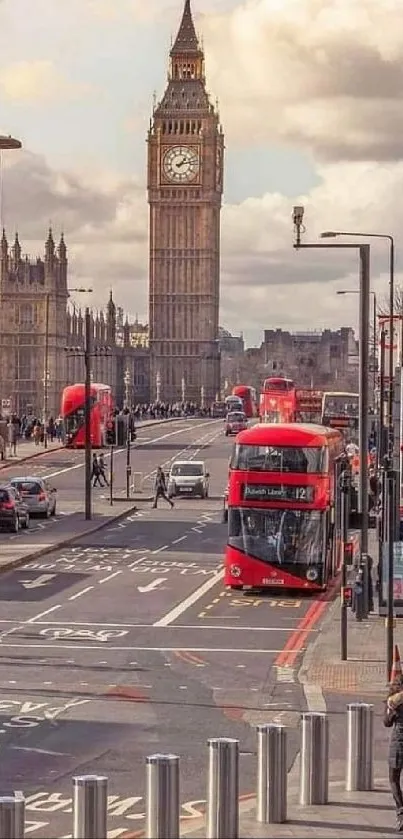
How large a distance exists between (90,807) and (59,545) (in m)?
35.2

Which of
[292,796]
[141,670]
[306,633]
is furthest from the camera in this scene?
[306,633]

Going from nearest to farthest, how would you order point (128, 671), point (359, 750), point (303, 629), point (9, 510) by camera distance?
1. point (359, 750)
2. point (128, 671)
3. point (303, 629)
4. point (9, 510)

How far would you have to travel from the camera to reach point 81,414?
9944cm

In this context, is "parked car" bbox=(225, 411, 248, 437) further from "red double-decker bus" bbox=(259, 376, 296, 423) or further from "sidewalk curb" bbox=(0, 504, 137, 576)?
"sidewalk curb" bbox=(0, 504, 137, 576)

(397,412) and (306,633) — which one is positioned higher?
(397,412)

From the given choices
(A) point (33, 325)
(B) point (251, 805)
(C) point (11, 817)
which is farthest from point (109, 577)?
(A) point (33, 325)

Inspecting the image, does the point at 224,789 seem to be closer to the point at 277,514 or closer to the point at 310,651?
the point at 310,651

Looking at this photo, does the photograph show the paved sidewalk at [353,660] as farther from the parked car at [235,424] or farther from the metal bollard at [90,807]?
the parked car at [235,424]

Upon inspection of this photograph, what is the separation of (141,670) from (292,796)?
9.69 metres

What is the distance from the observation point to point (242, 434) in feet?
130

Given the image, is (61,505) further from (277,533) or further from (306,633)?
(306,633)

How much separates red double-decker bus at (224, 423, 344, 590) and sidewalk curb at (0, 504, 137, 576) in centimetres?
640

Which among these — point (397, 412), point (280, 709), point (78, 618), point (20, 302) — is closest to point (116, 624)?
point (78, 618)

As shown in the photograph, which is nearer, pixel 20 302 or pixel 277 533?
pixel 277 533
